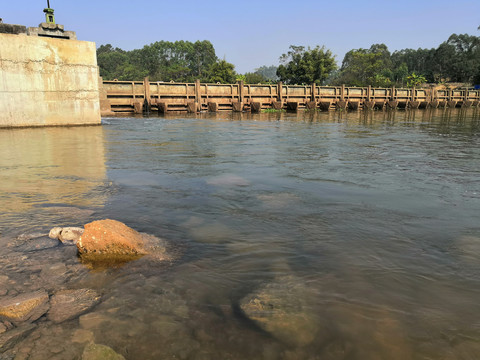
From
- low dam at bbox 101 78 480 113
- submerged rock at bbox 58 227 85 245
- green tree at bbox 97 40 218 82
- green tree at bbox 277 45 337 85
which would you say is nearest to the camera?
submerged rock at bbox 58 227 85 245

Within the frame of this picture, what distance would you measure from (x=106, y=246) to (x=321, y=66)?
69.0 metres

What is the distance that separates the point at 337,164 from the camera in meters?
6.26

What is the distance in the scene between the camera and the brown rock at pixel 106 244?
2.58 meters

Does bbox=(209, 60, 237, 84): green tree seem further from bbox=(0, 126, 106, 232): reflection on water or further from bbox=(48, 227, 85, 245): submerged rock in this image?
bbox=(48, 227, 85, 245): submerged rock

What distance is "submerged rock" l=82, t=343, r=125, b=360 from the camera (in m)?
1.58

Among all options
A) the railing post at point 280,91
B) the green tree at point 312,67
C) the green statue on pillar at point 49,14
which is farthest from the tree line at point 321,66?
the green statue on pillar at point 49,14

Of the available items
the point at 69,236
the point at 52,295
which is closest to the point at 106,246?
the point at 69,236

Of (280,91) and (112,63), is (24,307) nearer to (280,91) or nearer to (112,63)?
(280,91)

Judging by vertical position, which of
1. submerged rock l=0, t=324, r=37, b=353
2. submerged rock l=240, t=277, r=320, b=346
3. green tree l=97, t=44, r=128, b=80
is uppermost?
green tree l=97, t=44, r=128, b=80

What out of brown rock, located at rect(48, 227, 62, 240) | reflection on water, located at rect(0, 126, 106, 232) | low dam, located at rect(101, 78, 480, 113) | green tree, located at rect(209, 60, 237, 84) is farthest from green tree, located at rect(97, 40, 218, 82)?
brown rock, located at rect(48, 227, 62, 240)

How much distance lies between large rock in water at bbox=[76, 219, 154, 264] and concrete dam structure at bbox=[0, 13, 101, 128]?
1187 centimetres

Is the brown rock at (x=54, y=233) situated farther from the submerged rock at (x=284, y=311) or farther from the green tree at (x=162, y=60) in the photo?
the green tree at (x=162, y=60)

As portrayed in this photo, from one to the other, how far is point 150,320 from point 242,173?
3.74 m

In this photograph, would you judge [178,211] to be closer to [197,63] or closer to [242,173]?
[242,173]
